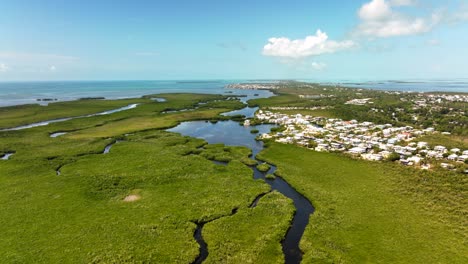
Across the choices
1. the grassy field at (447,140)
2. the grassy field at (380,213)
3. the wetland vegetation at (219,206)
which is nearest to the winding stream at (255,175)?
the wetland vegetation at (219,206)

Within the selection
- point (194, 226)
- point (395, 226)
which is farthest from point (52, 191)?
point (395, 226)

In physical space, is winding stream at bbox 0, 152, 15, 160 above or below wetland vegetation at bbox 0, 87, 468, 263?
above

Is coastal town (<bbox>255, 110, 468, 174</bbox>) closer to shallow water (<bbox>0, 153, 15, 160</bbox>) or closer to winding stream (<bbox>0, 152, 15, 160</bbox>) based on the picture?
shallow water (<bbox>0, 153, 15, 160</bbox>)

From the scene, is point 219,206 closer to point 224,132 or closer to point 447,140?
point 224,132

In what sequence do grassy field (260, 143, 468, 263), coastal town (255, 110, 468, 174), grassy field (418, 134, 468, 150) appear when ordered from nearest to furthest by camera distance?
grassy field (260, 143, 468, 263) < coastal town (255, 110, 468, 174) < grassy field (418, 134, 468, 150)

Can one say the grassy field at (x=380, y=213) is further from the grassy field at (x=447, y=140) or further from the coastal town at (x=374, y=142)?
the grassy field at (x=447, y=140)

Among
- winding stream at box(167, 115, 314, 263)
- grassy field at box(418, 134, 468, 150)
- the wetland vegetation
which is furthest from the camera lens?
grassy field at box(418, 134, 468, 150)

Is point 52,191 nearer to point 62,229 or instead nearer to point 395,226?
point 62,229

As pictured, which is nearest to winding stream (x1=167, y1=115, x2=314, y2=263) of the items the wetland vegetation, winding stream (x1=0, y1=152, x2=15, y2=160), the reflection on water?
the reflection on water
